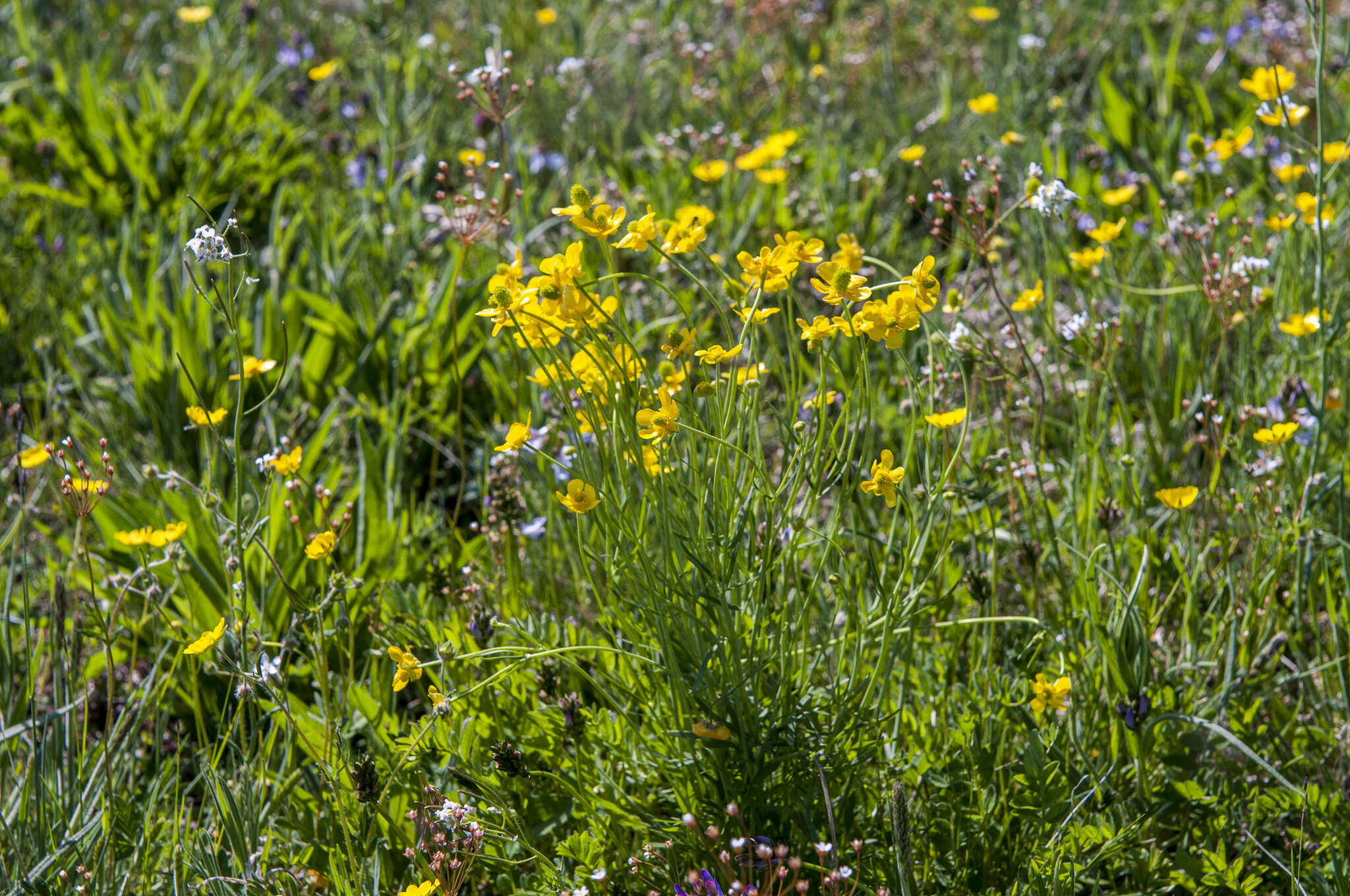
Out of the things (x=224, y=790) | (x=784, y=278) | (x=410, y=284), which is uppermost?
(x=784, y=278)

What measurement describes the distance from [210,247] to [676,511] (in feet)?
2.20

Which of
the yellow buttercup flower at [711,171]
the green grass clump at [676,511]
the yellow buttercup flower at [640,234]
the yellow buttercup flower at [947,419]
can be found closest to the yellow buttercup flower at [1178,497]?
the green grass clump at [676,511]

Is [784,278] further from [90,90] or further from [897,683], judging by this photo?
[90,90]

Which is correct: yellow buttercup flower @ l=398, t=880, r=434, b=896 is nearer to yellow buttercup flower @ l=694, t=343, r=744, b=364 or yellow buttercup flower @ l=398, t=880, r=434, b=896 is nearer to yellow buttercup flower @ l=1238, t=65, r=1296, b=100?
yellow buttercup flower @ l=694, t=343, r=744, b=364

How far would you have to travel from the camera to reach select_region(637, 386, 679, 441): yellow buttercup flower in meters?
1.26

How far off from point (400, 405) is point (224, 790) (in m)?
1.36

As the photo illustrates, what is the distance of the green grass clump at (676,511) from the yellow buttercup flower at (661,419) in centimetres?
1

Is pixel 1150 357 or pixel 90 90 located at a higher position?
pixel 90 90

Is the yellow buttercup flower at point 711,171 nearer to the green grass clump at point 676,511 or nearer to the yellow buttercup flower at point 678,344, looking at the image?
A: the green grass clump at point 676,511

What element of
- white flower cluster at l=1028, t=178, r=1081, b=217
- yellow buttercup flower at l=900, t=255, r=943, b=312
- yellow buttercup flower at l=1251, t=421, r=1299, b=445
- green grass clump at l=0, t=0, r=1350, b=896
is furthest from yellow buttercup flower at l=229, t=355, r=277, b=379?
yellow buttercup flower at l=1251, t=421, r=1299, b=445

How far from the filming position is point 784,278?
1335 millimetres

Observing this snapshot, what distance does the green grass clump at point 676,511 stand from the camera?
1.40 m

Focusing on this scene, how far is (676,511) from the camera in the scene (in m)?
1.43

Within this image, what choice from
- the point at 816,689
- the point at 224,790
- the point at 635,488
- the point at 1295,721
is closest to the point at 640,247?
the point at 635,488
